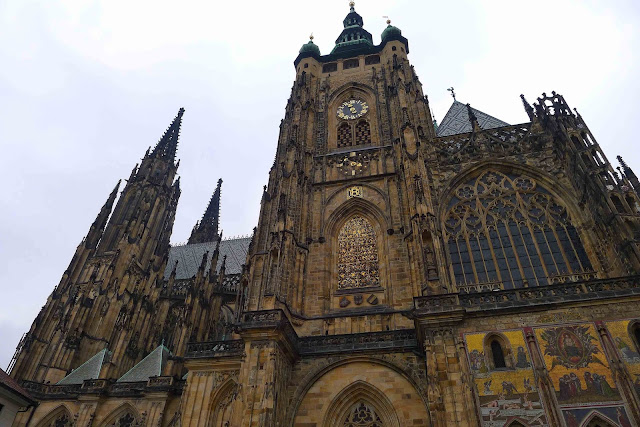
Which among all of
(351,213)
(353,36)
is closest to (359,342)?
(351,213)

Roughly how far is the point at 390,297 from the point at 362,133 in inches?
415

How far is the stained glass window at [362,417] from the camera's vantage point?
1323cm

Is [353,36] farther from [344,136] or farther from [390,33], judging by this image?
[344,136]

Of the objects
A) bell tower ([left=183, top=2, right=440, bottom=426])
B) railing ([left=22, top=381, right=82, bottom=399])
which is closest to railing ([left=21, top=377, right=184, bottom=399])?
railing ([left=22, top=381, right=82, bottom=399])

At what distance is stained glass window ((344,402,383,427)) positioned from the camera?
1323 cm

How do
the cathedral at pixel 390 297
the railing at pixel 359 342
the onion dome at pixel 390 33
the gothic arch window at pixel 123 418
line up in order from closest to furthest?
the cathedral at pixel 390 297, the railing at pixel 359 342, the gothic arch window at pixel 123 418, the onion dome at pixel 390 33

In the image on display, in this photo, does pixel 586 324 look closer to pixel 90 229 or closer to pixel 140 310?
pixel 140 310

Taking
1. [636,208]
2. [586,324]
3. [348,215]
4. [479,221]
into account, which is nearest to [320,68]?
[348,215]

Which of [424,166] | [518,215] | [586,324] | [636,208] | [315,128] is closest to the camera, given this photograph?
[586,324]

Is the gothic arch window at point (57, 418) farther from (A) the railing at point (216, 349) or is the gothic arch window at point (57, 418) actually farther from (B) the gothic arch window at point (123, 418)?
(A) the railing at point (216, 349)

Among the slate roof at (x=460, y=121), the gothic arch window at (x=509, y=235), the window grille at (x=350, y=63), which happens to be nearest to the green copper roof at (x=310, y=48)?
the window grille at (x=350, y=63)

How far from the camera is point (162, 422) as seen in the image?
61.1 ft

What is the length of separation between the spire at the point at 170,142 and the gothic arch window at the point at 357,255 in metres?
28.9

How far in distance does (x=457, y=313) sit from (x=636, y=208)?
7717 mm
